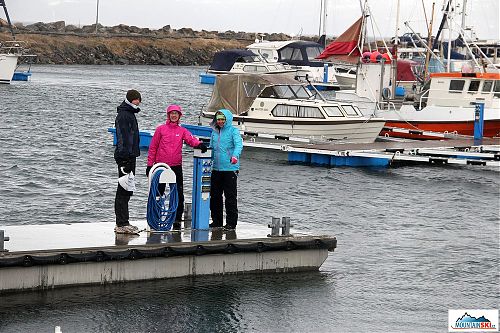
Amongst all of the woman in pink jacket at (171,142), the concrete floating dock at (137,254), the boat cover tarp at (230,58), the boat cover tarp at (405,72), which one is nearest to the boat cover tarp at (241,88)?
the concrete floating dock at (137,254)

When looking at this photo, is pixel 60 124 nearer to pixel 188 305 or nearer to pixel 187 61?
pixel 188 305

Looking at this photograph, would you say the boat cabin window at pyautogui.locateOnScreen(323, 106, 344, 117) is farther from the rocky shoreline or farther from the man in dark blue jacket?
the rocky shoreline

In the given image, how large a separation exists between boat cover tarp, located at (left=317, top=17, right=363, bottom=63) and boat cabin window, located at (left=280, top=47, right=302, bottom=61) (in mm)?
35218

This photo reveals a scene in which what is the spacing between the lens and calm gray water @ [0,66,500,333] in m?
14.6

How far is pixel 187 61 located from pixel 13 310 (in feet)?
411

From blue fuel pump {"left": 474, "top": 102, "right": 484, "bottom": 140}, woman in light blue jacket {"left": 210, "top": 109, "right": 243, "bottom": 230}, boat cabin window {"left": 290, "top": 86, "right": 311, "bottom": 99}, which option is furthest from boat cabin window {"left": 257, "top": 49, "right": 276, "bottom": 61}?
woman in light blue jacket {"left": 210, "top": 109, "right": 243, "bottom": 230}

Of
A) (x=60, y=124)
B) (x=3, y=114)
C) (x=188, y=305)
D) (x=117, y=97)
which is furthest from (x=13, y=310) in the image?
(x=117, y=97)

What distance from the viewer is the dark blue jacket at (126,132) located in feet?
51.3

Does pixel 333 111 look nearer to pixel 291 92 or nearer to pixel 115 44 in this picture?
pixel 291 92

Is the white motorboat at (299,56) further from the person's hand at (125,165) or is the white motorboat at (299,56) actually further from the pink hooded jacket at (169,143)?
the person's hand at (125,165)

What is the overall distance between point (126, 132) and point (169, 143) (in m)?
0.83

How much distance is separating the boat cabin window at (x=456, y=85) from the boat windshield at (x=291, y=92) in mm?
6095

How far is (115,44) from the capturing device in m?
134

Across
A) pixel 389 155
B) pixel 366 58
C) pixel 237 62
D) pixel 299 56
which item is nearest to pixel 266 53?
pixel 299 56
